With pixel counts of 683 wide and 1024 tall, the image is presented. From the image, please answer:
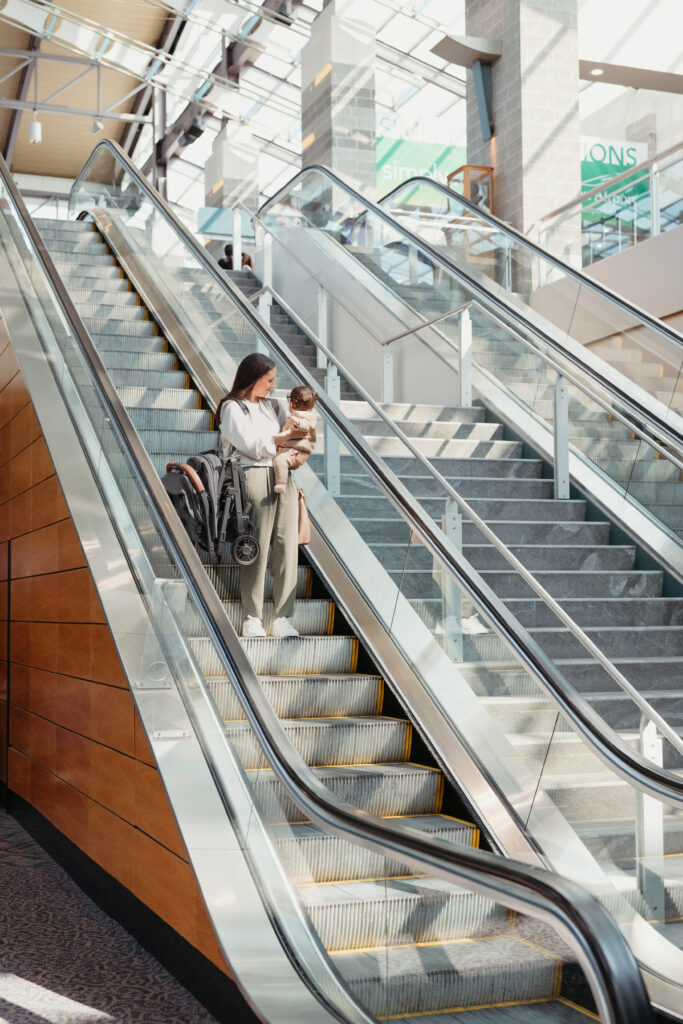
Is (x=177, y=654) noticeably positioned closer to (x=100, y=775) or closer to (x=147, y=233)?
(x=100, y=775)

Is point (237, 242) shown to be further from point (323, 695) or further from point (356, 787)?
point (356, 787)

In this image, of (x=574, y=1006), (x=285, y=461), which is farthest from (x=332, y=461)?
(x=574, y=1006)

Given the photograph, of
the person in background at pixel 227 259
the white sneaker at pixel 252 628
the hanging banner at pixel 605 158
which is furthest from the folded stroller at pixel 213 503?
the hanging banner at pixel 605 158

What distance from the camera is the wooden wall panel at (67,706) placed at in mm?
3543

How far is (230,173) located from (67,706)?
15.1m

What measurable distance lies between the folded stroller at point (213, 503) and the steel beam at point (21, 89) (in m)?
13.0

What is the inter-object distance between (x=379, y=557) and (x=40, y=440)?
1912 mm

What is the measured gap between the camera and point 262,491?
4.58 metres

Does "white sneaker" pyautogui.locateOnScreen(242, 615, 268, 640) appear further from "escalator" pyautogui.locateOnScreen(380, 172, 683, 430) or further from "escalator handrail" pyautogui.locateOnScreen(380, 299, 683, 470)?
"escalator" pyautogui.locateOnScreen(380, 172, 683, 430)

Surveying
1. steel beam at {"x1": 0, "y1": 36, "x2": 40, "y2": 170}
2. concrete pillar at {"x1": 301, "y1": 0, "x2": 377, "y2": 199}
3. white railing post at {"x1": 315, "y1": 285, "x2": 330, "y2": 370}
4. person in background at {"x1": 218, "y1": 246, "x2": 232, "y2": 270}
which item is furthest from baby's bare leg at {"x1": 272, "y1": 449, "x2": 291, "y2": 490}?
steel beam at {"x1": 0, "y1": 36, "x2": 40, "y2": 170}

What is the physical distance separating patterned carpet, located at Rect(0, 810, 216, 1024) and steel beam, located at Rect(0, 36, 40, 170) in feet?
45.4

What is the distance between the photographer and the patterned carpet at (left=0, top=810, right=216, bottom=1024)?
323 cm

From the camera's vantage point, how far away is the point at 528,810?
3291 millimetres

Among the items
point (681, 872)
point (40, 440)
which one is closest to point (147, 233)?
point (40, 440)
